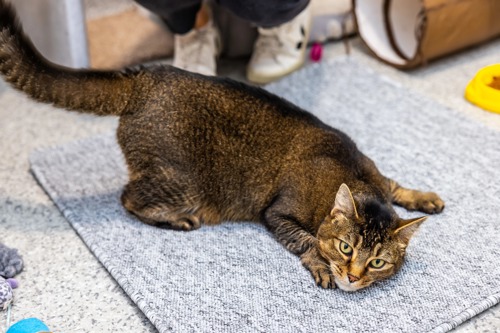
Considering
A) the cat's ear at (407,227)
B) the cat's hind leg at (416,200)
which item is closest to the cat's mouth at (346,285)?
the cat's ear at (407,227)

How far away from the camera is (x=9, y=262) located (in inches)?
66.2

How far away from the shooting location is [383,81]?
2.57m

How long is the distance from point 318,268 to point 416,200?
0.42 m

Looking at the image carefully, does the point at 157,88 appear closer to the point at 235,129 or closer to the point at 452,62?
the point at 235,129

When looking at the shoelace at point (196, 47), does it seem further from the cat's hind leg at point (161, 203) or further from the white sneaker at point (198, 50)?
the cat's hind leg at point (161, 203)

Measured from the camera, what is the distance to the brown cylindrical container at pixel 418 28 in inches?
99.6

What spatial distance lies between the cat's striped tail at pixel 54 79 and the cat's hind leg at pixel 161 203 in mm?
211

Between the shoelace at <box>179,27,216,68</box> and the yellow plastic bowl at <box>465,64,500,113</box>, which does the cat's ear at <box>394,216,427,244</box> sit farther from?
the shoelace at <box>179,27,216,68</box>

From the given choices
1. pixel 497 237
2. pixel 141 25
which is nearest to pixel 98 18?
pixel 141 25

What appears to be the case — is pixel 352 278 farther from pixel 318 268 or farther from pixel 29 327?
pixel 29 327

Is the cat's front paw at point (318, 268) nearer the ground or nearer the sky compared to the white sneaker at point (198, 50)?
nearer the ground

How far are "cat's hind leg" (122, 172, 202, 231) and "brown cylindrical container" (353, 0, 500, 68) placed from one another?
1221 mm

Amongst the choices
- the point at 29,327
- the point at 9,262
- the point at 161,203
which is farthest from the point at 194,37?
the point at 29,327

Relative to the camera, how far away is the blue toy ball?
141 cm
